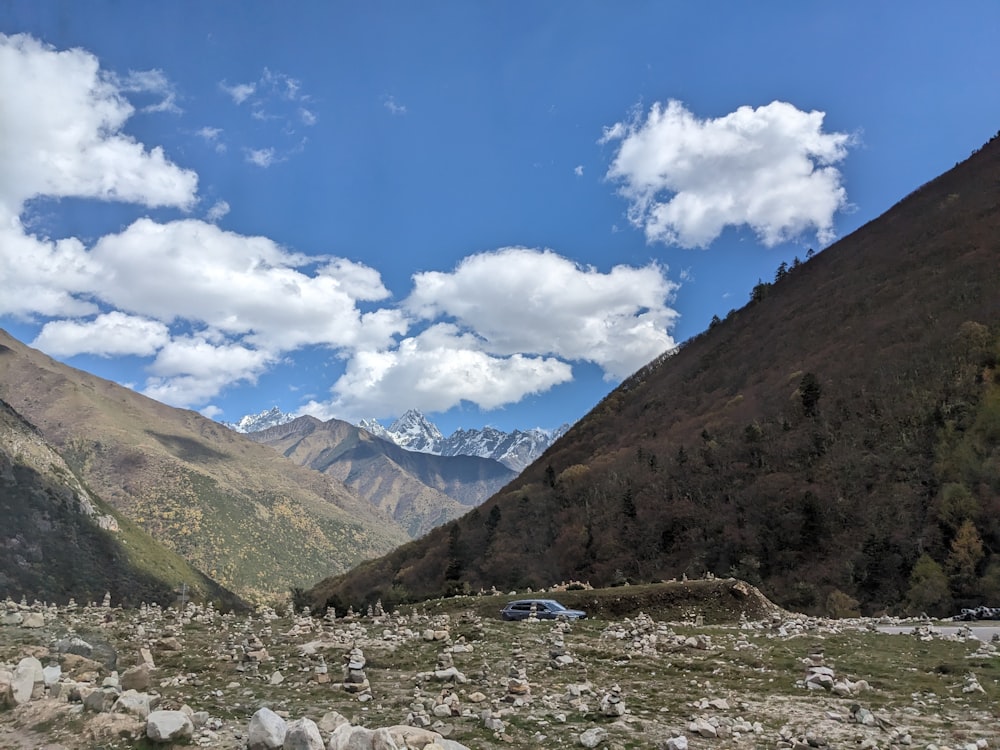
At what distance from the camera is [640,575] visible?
192 feet

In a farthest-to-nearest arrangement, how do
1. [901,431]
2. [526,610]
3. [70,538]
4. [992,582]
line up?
[70,538]
[901,431]
[992,582]
[526,610]

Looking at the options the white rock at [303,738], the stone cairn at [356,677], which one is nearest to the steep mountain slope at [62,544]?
the stone cairn at [356,677]

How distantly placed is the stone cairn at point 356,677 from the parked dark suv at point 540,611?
14.2 m

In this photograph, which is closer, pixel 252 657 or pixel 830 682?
pixel 830 682

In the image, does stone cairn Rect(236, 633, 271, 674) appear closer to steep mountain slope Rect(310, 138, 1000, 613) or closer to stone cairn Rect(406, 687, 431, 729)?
stone cairn Rect(406, 687, 431, 729)

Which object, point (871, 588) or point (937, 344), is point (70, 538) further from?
point (937, 344)

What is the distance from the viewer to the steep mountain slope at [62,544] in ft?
279

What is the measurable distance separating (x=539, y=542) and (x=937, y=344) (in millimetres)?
49894

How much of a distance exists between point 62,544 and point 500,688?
114225 mm

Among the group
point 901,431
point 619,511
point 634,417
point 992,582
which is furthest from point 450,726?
point 634,417

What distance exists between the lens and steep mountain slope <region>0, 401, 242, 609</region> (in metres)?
85.2

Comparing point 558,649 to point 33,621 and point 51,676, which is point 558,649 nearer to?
point 51,676

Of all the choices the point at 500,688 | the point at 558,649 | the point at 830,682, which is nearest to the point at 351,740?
the point at 500,688

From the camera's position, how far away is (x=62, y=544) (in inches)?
3895
